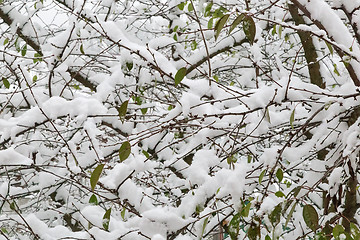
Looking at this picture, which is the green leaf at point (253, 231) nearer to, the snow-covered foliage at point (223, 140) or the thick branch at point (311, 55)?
the snow-covered foliage at point (223, 140)

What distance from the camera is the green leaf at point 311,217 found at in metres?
1.58

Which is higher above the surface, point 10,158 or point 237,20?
Answer: point 10,158

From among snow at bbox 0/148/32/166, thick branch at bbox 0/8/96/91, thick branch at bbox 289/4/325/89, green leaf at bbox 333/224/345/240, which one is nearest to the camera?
green leaf at bbox 333/224/345/240

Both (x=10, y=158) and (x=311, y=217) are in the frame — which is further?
(x=10, y=158)

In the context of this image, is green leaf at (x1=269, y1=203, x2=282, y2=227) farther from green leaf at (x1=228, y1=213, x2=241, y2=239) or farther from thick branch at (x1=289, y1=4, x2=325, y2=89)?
thick branch at (x1=289, y1=4, x2=325, y2=89)

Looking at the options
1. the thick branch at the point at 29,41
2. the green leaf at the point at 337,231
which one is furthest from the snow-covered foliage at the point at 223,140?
the thick branch at the point at 29,41

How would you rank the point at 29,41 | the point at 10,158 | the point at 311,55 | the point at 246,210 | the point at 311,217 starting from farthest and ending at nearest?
1. the point at 29,41
2. the point at 311,55
3. the point at 10,158
4. the point at 246,210
5. the point at 311,217

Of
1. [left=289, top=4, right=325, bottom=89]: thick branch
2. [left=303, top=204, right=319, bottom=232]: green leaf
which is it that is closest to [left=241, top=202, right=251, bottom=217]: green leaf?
[left=303, top=204, right=319, bottom=232]: green leaf

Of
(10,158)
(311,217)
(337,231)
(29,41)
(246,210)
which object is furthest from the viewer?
(29,41)

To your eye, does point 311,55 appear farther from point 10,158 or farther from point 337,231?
point 10,158

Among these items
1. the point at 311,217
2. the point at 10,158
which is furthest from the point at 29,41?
the point at 311,217

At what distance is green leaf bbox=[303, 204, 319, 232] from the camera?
158cm

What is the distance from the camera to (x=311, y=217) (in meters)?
1.59

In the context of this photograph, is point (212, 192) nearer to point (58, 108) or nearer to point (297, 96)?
point (297, 96)
